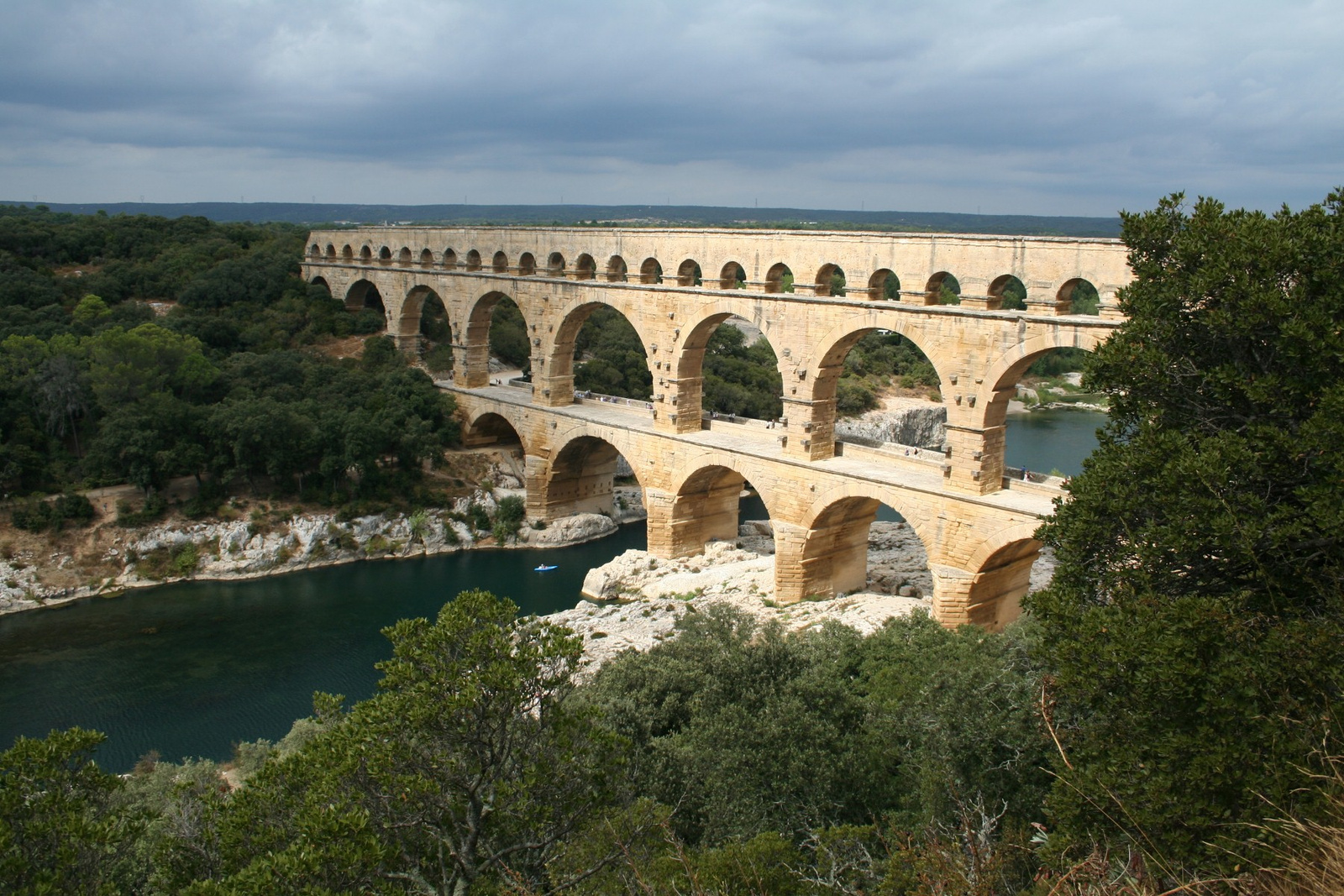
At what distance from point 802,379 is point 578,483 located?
366 inches

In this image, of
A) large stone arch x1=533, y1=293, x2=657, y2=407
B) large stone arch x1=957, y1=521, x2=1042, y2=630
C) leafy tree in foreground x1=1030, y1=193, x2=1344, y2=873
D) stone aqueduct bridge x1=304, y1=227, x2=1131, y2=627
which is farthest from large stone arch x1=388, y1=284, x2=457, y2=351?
leafy tree in foreground x1=1030, y1=193, x2=1344, y2=873

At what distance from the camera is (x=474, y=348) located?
2753 cm

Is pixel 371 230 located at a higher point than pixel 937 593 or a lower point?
higher

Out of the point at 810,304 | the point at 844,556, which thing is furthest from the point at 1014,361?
the point at 844,556

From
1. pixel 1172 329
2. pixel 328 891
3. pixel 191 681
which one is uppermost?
pixel 1172 329

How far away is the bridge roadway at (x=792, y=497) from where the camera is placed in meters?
16.1

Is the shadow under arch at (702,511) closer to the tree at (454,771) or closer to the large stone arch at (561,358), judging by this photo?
the large stone arch at (561,358)

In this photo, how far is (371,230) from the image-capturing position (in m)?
33.1

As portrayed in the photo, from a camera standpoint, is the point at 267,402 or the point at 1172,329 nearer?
the point at 1172,329

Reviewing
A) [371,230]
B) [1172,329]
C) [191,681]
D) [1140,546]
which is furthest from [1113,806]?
[371,230]

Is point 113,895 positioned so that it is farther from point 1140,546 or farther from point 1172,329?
point 1172,329

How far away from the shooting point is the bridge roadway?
→ 16062 millimetres

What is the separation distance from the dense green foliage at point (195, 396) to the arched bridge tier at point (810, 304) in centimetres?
374

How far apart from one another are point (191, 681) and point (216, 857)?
12.1m
